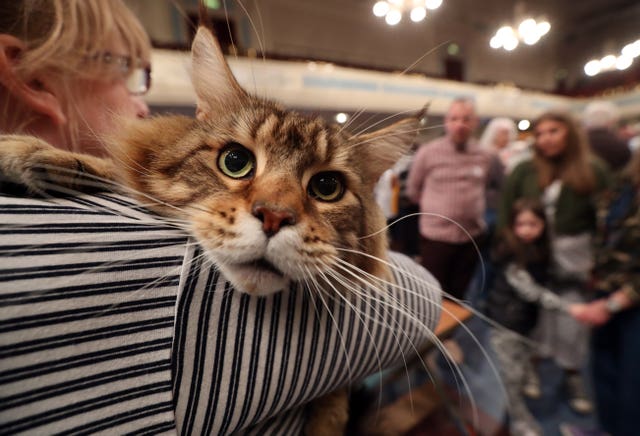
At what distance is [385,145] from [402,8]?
0.93 ft

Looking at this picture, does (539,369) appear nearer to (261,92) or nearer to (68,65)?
(261,92)

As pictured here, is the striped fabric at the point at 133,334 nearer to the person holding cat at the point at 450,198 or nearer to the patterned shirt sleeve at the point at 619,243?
the person holding cat at the point at 450,198

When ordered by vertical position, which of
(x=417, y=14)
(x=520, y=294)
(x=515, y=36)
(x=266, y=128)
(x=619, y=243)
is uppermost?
(x=515, y=36)

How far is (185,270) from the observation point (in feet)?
1.30

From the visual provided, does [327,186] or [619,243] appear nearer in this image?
[327,186]

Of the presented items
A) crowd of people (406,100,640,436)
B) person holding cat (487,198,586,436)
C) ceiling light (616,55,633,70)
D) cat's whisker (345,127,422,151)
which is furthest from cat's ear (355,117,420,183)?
ceiling light (616,55,633,70)

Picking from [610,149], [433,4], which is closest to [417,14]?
[433,4]

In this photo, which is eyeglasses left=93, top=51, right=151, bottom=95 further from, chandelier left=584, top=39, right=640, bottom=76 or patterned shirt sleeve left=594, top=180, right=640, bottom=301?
chandelier left=584, top=39, right=640, bottom=76

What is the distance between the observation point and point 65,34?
595mm

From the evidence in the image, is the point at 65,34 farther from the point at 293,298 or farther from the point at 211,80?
the point at 293,298

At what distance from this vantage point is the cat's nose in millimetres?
439

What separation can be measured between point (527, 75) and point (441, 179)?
65 centimetres

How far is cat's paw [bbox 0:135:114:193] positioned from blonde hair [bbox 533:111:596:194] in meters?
1.98

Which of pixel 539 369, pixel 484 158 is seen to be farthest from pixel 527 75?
pixel 539 369
